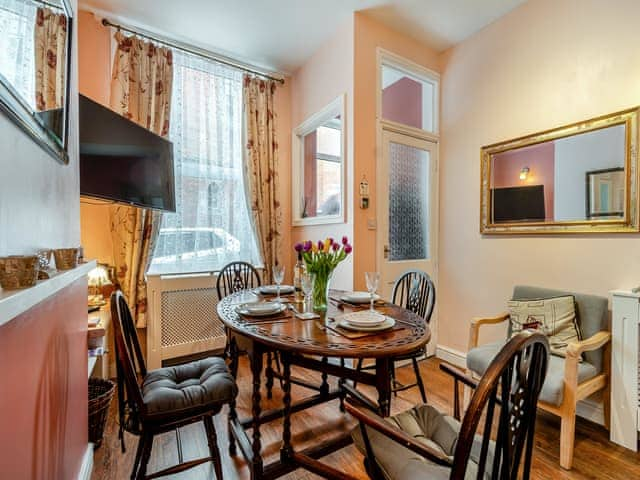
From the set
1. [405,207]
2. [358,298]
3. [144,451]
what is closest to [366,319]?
[358,298]

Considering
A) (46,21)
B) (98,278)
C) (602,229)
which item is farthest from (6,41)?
(602,229)

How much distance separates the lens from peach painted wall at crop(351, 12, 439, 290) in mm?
2668

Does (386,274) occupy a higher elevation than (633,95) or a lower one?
→ lower

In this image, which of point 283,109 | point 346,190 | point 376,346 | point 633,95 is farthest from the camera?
point 283,109

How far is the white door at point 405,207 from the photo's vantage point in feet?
9.39

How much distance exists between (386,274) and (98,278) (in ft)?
7.96

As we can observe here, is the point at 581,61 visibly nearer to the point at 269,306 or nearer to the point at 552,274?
the point at 552,274

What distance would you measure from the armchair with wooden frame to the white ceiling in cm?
238

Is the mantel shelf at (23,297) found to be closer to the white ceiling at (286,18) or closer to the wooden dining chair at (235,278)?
the wooden dining chair at (235,278)

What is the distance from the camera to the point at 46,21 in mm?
986

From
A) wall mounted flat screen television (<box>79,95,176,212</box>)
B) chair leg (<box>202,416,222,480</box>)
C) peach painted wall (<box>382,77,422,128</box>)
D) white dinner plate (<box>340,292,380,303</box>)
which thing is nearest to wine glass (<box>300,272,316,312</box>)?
white dinner plate (<box>340,292,380,303</box>)

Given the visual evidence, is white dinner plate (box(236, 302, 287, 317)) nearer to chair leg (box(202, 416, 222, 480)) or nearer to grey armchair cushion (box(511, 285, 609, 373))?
chair leg (box(202, 416, 222, 480))

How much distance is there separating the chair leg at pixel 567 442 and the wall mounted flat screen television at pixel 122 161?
121 inches

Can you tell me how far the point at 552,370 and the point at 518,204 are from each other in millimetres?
1289
